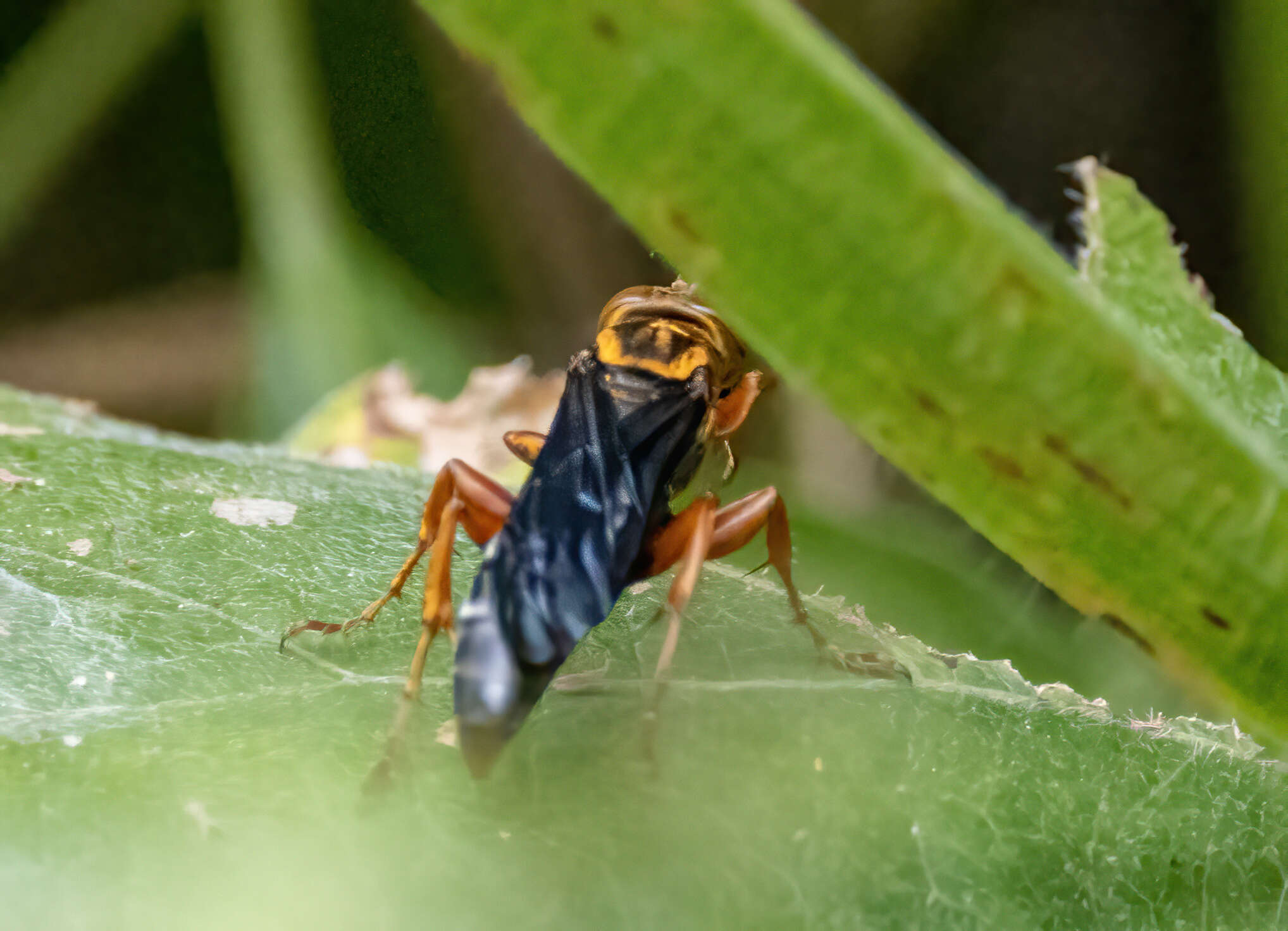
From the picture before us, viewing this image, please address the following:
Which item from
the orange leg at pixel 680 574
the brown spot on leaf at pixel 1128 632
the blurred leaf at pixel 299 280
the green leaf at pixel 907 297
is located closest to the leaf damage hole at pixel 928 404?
the green leaf at pixel 907 297

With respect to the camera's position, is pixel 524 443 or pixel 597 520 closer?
pixel 597 520

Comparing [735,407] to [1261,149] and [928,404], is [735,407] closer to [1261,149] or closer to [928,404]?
[928,404]

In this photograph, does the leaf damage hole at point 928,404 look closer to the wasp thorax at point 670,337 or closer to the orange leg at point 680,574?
the orange leg at point 680,574

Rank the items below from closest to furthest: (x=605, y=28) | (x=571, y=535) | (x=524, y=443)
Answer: (x=605, y=28) < (x=571, y=535) < (x=524, y=443)

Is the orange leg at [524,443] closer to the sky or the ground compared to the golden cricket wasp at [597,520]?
closer to the ground

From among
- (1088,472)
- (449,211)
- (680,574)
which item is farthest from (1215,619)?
(449,211)

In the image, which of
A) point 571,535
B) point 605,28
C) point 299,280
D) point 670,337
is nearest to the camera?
point 605,28

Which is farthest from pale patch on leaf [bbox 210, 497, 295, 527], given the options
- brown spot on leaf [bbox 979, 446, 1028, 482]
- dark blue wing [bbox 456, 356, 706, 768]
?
brown spot on leaf [bbox 979, 446, 1028, 482]

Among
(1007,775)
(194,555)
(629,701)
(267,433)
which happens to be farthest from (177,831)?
(267,433)

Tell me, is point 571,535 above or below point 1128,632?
below
